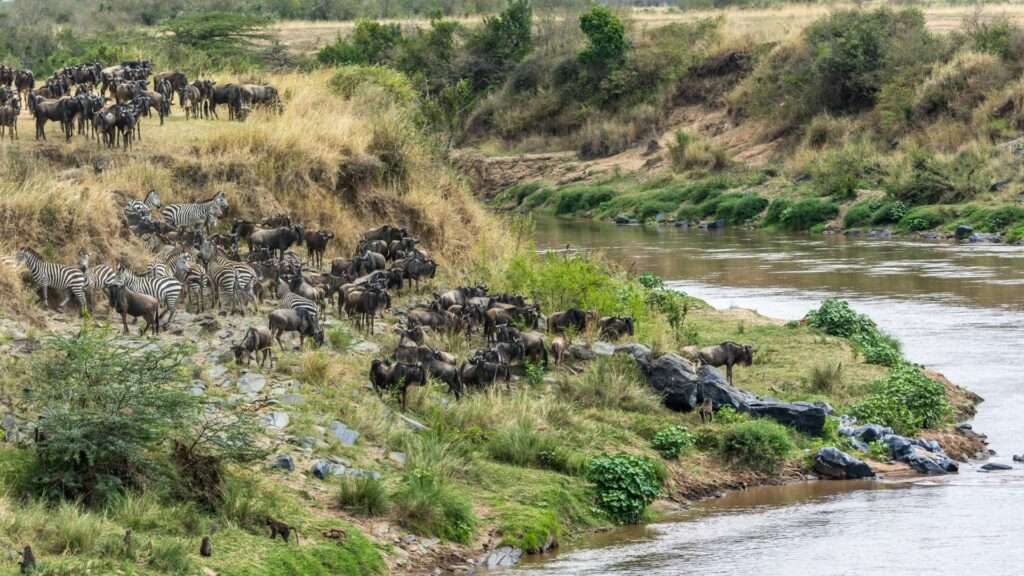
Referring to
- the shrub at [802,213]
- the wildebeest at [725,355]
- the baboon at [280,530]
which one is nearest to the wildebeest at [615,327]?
the wildebeest at [725,355]

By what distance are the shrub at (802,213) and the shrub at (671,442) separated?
3280 cm

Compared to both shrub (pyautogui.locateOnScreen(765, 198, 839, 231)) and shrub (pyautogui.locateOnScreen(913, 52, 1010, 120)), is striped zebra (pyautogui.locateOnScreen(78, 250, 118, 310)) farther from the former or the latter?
shrub (pyautogui.locateOnScreen(913, 52, 1010, 120))

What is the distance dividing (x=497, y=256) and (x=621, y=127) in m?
41.7

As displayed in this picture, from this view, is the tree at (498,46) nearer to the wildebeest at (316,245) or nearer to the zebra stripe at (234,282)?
the wildebeest at (316,245)

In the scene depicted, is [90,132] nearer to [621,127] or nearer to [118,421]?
[118,421]

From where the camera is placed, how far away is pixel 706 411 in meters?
19.3

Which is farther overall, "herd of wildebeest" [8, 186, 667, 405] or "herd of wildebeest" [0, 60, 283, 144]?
"herd of wildebeest" [0, 60, 283, 144]

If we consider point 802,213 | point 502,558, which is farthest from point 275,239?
point 802,213

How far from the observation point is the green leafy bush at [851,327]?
24.9m

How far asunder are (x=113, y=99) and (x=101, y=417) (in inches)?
701

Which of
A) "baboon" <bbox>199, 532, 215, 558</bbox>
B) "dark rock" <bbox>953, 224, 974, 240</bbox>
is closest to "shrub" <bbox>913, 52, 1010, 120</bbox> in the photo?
"dark rock" <bbox>953, 224, 974, 240</bbox>

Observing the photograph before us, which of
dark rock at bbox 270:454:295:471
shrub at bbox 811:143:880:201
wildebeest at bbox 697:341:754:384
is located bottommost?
shrub at bbox 811:143:880:201

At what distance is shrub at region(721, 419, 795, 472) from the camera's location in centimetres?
1834

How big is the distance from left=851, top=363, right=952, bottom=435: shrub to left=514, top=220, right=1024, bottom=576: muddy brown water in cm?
86
